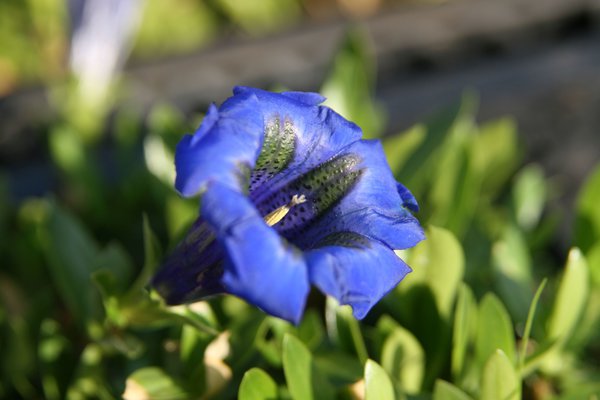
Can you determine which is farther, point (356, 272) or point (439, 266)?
point (439, 266)

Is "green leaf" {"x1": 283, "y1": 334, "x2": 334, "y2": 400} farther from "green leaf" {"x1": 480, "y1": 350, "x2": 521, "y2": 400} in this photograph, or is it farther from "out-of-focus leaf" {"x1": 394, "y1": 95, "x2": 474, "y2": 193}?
"out-of-focus leaf" {"x1": 394, "y1": 95, "x2": 474, "y2": 193}

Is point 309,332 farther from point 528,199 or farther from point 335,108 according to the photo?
point 528,199

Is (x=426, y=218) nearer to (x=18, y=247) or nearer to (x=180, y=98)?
(x=18, y=247)

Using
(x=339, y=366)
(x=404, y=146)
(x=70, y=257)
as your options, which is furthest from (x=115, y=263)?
(x=404, y=146)

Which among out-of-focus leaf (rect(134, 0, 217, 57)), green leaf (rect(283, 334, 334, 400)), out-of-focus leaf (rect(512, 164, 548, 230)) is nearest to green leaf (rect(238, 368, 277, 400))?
green leaf (rect(283, 334, 334, 400))

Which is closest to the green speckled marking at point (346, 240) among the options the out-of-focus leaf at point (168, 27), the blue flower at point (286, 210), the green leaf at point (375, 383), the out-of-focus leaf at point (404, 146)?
the blue flower at point (286, 210)

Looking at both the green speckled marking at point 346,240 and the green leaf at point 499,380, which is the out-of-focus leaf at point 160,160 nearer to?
the green speckled marking at point 346,240
